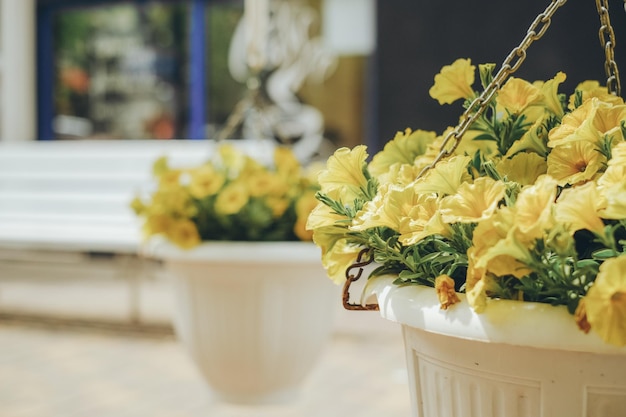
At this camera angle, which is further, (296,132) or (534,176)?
(296,132)

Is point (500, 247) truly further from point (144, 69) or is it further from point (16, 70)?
point (16, 70)

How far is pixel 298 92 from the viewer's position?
520 cm

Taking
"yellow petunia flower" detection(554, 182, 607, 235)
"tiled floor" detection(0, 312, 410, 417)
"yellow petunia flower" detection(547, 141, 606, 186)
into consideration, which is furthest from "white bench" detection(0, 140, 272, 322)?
"yellow petunia flower" detection(554, 182, 607, 235)

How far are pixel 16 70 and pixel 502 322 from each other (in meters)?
5.52

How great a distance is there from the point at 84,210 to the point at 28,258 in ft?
1.33

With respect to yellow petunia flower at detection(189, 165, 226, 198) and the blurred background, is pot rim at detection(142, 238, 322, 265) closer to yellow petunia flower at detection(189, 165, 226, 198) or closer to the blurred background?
yellow petunia flower at detection(189, 165, 226, 198)

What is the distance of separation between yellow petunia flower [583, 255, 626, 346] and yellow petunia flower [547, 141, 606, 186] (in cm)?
17

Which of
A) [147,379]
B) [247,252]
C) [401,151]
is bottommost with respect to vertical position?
[147,379]

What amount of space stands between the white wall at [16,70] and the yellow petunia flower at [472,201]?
17.7 ft

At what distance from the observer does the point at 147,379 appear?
233cm

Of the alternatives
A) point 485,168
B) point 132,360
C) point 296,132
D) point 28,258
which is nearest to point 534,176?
point 485,168

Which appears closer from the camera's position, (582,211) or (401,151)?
(582,211)

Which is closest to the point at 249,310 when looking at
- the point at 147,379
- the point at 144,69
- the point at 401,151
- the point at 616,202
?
the point at 147,379

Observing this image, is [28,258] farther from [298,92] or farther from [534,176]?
[534,176]
